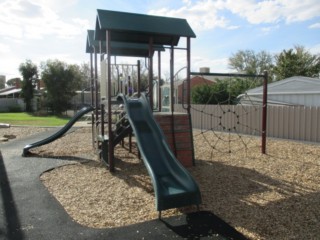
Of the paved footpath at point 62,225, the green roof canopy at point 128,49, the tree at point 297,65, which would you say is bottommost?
the paved footpath at point 62,225

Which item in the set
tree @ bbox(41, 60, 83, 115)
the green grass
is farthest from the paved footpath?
tree @ bbox(41, 60, 83, 115)

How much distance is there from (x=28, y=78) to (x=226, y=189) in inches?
1237

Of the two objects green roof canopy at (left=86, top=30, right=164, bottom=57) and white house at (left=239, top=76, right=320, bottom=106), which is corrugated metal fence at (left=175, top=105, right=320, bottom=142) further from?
green roof canopy at (left=86, top=30, right=164, bottom=57)

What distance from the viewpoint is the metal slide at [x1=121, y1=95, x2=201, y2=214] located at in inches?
165

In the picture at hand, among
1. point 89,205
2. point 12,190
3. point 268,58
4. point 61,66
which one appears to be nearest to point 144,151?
point 89,205

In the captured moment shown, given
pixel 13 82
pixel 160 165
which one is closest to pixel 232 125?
pixel 160 165

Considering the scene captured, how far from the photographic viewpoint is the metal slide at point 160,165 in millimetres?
4199

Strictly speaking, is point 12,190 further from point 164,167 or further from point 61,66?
point 61,66

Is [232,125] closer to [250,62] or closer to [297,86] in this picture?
[297,86]

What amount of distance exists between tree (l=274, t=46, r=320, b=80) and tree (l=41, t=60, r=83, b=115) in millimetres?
20465

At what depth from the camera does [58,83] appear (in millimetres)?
28484

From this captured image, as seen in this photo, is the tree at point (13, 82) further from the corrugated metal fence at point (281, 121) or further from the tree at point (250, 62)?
the corrugated metal fence at point (281, 121)

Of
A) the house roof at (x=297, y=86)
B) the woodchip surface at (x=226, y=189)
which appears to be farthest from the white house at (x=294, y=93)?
the woodchip surface at (x=226, y=189)

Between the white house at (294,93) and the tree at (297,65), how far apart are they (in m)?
14.2
